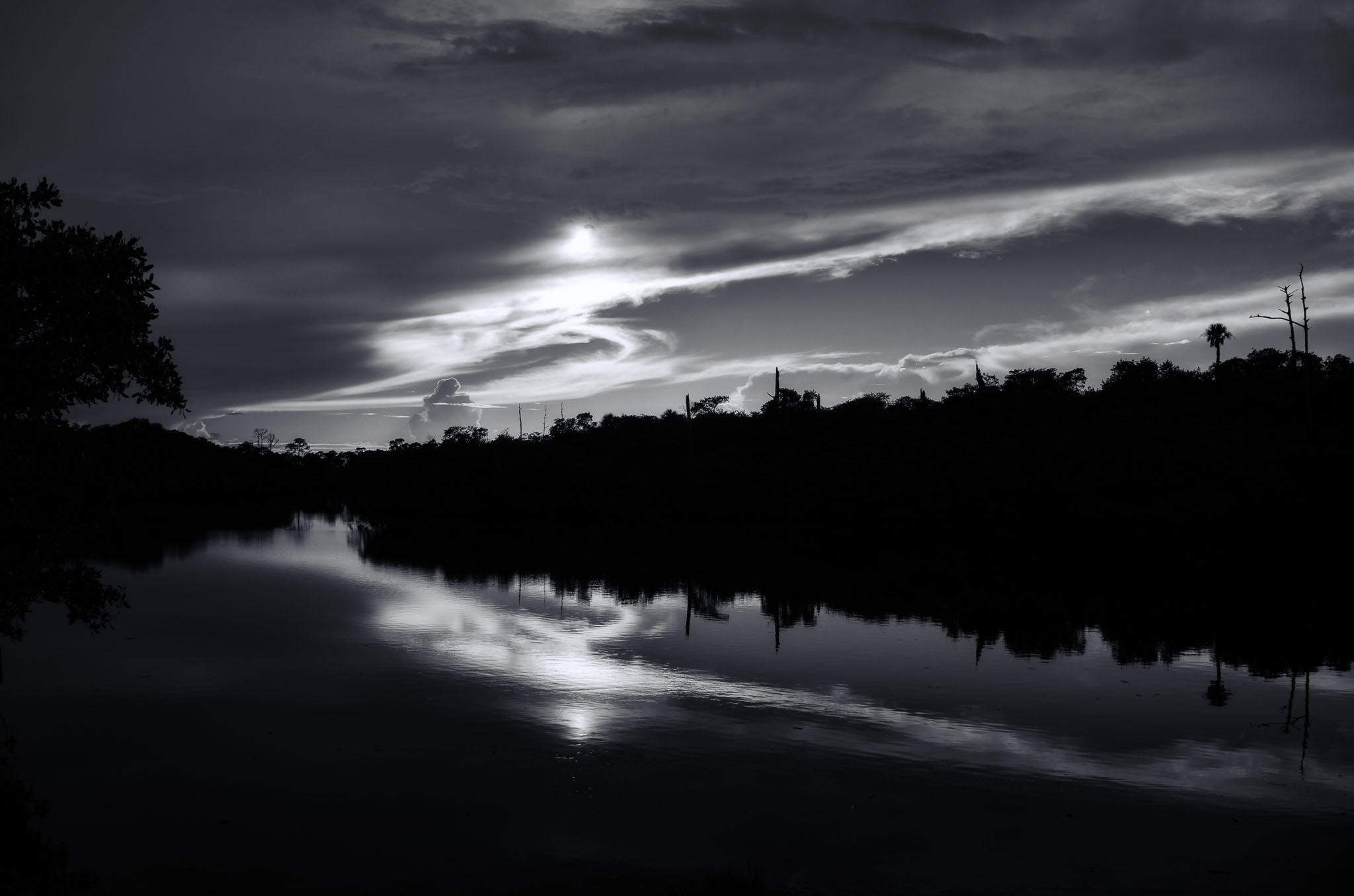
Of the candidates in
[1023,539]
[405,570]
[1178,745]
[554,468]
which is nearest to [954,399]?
[1023,539]

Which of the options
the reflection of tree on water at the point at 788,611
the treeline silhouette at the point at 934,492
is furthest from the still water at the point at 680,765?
the treeline silhouette at the point at 934,492

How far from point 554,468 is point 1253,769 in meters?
81.3

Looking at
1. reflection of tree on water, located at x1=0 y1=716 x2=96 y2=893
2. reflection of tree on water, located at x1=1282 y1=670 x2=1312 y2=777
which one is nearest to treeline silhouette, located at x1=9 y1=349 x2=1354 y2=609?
reflection of tree on water, located at x1=0 y1=716 x2=96 y2=893

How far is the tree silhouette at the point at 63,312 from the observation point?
1260 cm

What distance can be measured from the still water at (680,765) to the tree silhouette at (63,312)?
6787 mm

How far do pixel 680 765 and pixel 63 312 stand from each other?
1227 cm

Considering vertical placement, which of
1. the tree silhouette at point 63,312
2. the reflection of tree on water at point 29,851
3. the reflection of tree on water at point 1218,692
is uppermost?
the tree silhouette at point 63,312

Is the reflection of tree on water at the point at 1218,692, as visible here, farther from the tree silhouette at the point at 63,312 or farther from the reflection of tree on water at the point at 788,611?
the tree silhouette at the point at 63,312

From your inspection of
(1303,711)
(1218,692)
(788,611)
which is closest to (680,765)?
(1218,692)

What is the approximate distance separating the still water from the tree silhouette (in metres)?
6.79

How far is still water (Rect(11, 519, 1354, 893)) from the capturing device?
11.5 m

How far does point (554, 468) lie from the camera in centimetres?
9275

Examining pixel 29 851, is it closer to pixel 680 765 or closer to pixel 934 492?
pixel 680 765

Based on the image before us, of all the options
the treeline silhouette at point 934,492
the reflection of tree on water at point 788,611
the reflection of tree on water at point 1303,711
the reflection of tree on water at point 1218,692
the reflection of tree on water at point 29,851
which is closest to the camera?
the reflection of tree on water at point 29,851
